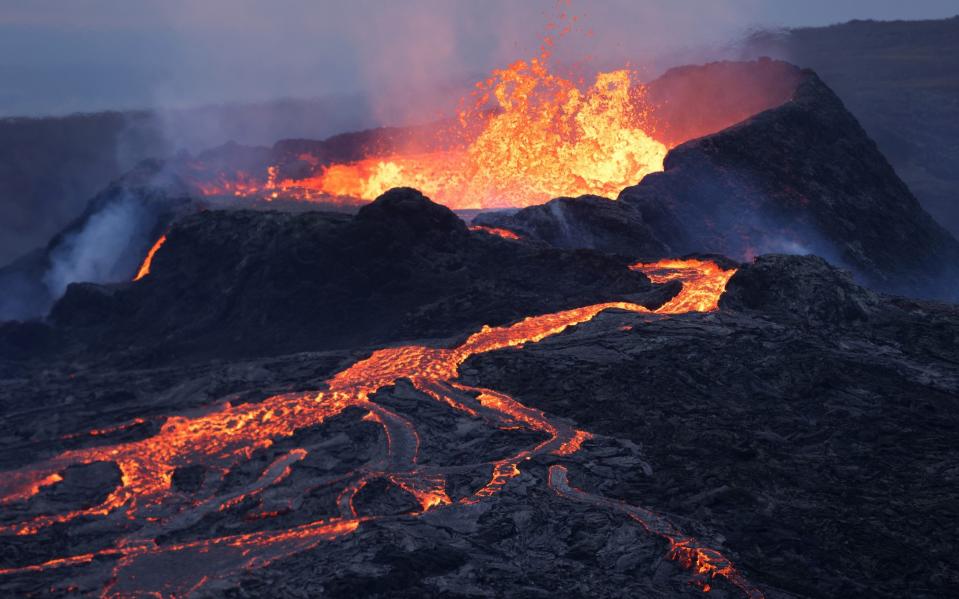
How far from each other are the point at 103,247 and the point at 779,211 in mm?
29143

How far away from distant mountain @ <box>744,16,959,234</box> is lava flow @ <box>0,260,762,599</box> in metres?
44.3

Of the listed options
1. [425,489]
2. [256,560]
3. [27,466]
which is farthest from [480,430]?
[27,466]

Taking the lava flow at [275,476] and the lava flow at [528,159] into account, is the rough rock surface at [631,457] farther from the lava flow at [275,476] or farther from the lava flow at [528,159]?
the lava flow at [528,159]

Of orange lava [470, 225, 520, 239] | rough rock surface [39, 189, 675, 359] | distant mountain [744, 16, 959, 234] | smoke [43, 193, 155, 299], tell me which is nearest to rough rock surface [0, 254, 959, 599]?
rough rock surface [39, 189, 675, 359]

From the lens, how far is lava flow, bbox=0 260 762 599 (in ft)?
54.7

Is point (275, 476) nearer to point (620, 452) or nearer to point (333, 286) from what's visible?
point (620, 452)

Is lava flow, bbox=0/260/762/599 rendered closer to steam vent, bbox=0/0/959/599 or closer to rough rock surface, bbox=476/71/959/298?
steam vent, bbox=0/0/959/599

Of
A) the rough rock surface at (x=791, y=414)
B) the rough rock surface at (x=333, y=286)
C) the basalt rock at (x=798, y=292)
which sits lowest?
the rough rock surface at (x=791, y=414)

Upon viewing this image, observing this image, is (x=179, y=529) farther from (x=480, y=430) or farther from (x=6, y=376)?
(x=6, y=376)

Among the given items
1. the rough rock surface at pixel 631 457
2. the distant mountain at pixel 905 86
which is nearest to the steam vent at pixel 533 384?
the rough rock surface at pixel 631 457

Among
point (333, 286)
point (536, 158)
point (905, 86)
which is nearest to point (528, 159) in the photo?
point (536, 158)

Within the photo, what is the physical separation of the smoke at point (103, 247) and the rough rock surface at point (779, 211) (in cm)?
1755

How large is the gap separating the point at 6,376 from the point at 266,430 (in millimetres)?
12880

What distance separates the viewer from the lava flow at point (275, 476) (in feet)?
54.7
